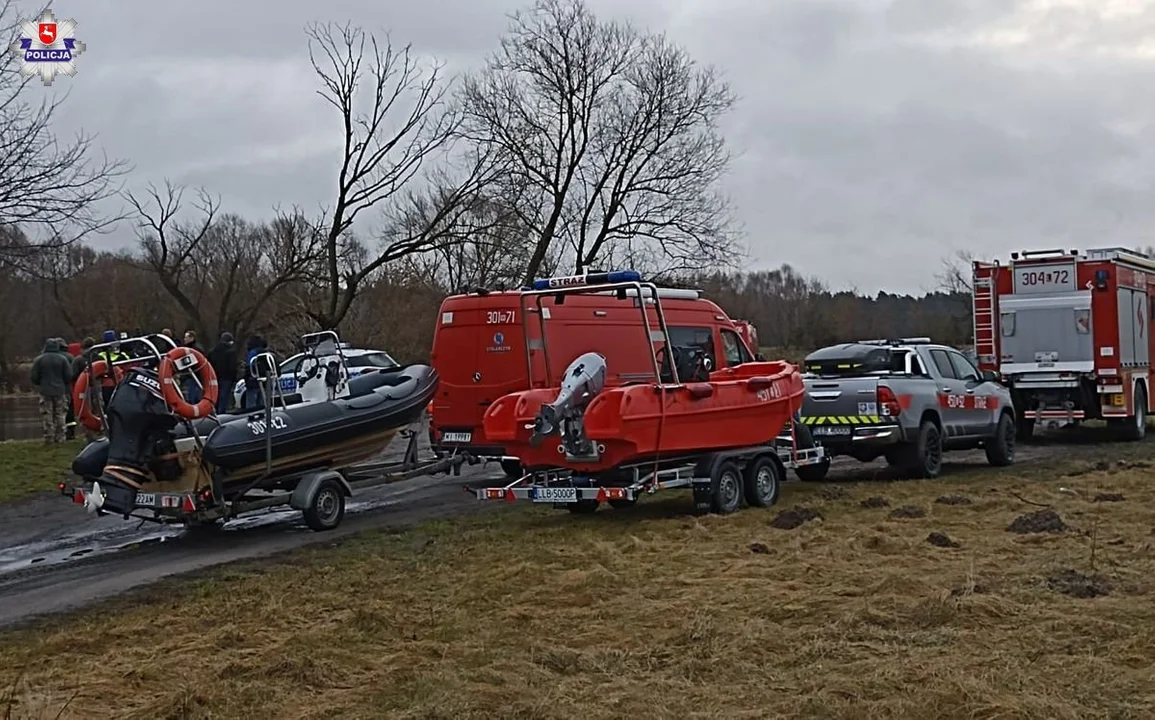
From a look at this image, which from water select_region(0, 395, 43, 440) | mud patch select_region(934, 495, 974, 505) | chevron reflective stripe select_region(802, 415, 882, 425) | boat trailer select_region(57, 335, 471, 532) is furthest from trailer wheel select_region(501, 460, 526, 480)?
water select_region(0, 395, 43, 440)

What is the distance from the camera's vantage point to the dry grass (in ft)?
19.9

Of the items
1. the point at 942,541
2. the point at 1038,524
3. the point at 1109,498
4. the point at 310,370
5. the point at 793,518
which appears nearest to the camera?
the point at 942,541

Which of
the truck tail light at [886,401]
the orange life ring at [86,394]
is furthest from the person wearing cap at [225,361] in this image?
the truck tail light at [886,401]

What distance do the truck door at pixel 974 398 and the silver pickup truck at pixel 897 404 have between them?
0.01 meters

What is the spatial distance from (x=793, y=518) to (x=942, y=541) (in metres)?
1.88

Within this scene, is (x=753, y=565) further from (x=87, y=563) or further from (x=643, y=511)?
(x=87, y=563)

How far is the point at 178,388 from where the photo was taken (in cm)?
1159

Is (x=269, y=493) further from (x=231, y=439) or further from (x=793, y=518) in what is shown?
(x=793, y=518)

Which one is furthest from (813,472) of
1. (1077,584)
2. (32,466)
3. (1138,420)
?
(32,466)

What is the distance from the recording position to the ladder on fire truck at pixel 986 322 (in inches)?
842

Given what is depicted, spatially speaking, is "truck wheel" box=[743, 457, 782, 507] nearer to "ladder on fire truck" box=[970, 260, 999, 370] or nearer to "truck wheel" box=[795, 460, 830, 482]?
"truck wheel" box=[795, 460, 830, 482]

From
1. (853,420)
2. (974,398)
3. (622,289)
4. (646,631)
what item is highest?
(622,289)

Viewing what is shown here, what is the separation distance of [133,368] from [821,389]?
26.0 feet

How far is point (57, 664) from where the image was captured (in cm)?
738
